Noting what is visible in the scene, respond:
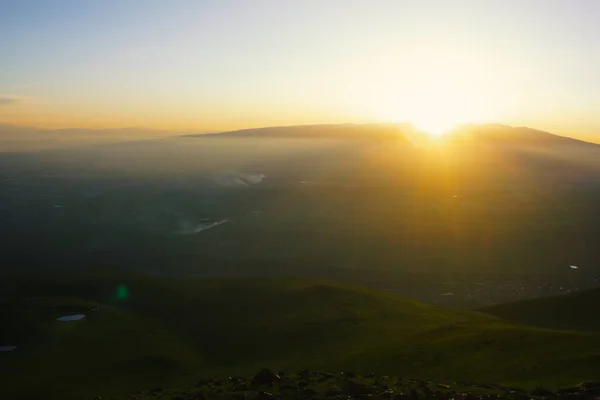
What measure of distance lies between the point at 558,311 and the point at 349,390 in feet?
222

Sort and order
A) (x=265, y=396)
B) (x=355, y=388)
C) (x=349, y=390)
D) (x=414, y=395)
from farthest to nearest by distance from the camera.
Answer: (x=355, y=388) < (x=349, y=390) < (x=265, y=396) < (x=414, y=395)

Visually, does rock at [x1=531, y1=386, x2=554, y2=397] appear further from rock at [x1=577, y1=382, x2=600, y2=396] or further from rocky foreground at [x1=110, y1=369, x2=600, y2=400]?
rock at [x1=577, y1=382, x2=600, y2=396]

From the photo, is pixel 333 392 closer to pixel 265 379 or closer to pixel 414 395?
pixel 414 395

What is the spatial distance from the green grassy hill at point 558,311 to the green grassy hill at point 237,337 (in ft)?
36.9

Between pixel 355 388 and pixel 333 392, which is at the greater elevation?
pixel 355 388

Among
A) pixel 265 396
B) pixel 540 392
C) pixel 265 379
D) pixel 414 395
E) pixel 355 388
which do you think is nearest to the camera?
pixel 540 392

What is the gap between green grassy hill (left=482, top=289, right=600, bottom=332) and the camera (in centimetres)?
7862

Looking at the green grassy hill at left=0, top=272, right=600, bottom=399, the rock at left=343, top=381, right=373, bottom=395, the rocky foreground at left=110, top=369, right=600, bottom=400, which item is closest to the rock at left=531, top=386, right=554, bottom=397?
the rocky foreground at left=110, top=369, right=600, bottom=400

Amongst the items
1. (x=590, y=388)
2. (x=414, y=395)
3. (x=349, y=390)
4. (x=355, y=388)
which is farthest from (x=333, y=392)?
(x=590, y=388)

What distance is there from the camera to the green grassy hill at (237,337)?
144ft

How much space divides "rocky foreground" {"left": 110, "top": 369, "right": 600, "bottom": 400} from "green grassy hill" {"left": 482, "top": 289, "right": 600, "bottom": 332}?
5543cm

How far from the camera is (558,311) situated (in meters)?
83.8

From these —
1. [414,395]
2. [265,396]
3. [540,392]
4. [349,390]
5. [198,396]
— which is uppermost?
[540,392]

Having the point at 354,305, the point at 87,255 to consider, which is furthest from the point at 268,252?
the point at 354,305
